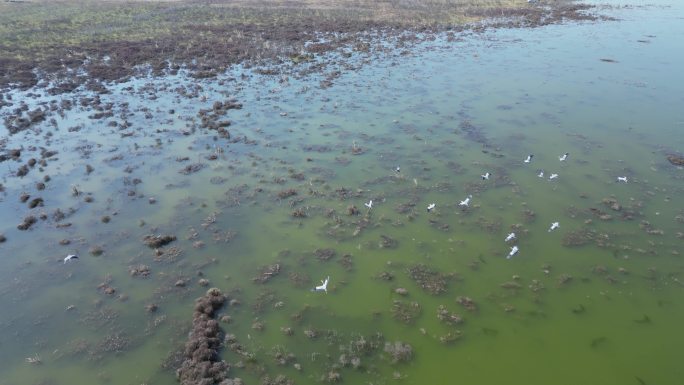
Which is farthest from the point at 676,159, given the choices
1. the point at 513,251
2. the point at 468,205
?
the point at 513,251

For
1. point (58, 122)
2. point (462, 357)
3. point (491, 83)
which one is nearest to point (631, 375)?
point (462, 357)

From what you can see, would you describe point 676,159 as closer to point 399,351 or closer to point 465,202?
point 465,202

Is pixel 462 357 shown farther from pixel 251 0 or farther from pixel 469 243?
pixel 251 0

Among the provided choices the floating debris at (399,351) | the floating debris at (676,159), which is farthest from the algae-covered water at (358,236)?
the floating debris at (676,159)

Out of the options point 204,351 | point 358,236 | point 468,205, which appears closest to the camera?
point 204,351

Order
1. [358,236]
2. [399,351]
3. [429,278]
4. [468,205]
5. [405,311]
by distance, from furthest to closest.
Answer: [468,205]
[358,236]
[429,278]
[405,311]
[399,351]

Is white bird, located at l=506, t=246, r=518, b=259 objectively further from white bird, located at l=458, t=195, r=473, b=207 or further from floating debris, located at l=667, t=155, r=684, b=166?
floating debris, located at l=667, t=155, r=684, b=166

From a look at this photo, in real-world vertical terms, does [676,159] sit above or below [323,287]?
above
